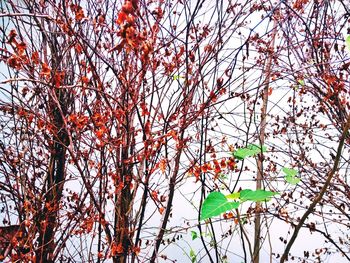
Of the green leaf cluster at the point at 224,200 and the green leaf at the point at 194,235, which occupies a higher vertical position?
the green leaf at the point at 194,235

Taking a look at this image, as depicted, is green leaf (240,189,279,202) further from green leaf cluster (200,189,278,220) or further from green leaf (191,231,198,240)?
green leaf (191,231,198,240)

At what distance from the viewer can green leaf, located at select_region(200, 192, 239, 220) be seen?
1.05 m

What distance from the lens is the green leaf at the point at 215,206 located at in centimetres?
105

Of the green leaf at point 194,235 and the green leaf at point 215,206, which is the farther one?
the green leaf at point 194,235

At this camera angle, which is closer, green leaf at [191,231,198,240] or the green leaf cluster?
the green leaf cluster

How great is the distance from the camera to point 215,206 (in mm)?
1114

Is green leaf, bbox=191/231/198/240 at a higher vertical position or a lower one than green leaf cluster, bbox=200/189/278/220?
higher

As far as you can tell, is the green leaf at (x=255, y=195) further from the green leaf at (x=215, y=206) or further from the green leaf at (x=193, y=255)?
the green leaf at (x=193, y=255)

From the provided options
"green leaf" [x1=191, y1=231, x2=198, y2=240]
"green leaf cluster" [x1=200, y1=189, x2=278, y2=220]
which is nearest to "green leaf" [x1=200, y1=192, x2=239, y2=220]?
"green leaf cluster" [x1=200, y1=189, x2=278, y2=220]

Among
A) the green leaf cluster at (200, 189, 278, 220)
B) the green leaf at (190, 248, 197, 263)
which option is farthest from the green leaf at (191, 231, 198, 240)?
the green leaf cluster at (200, 189, 278, 220)

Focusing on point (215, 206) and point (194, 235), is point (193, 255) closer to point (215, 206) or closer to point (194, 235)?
point (194, 235)

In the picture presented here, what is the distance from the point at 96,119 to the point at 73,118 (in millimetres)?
121

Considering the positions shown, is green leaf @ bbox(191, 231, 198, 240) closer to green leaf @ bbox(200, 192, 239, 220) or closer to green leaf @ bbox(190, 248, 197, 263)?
green leaf @ bbox(190, 248, 197, 263)

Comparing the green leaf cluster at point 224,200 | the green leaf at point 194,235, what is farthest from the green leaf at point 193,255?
the green leaf cluster at point 224,200
